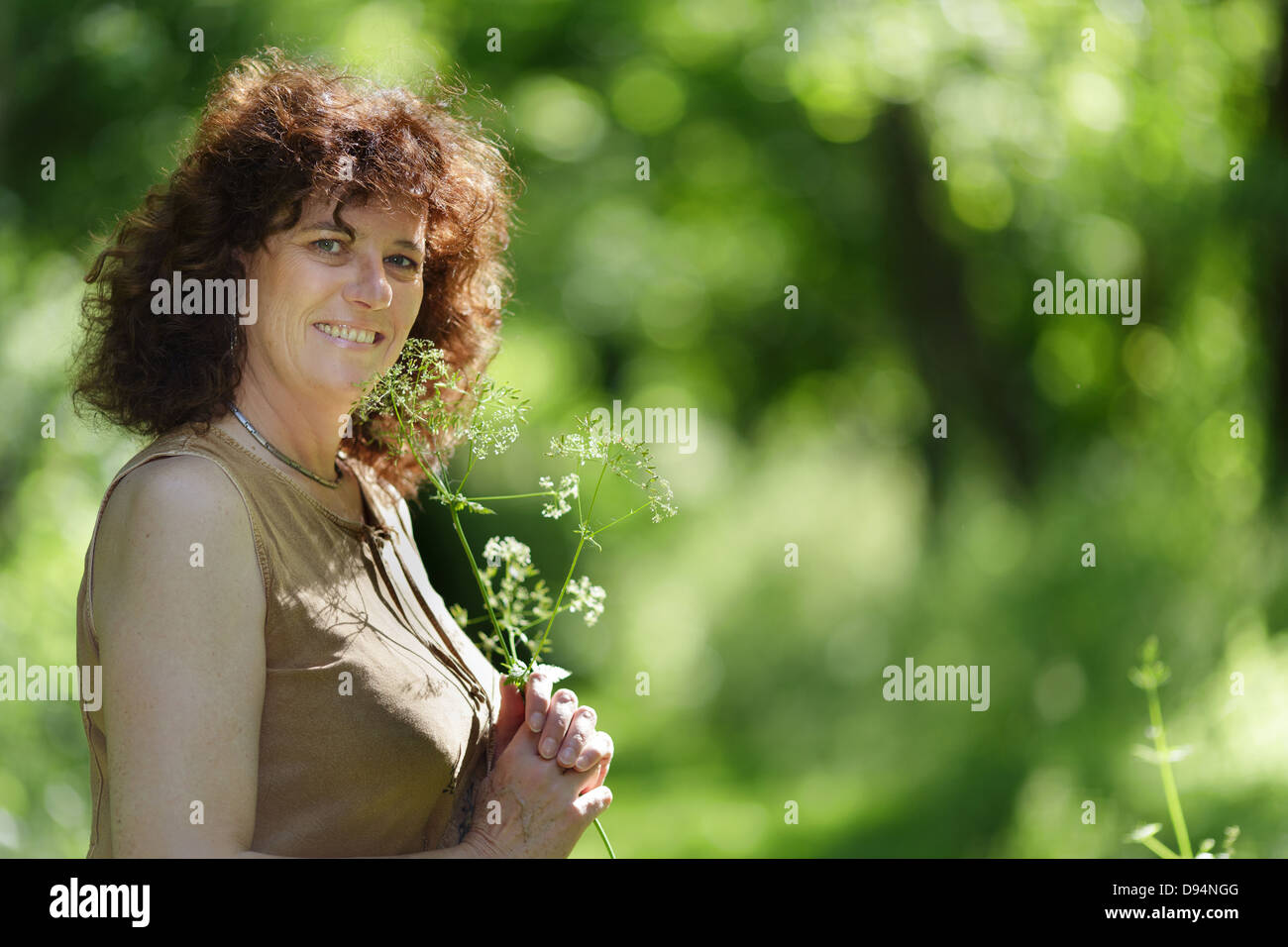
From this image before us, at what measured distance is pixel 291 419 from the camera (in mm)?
1951

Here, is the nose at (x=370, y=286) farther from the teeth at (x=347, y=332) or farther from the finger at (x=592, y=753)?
the finger at (x=592, y=753)

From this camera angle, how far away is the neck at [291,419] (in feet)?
6.31

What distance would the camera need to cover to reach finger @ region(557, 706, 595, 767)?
188 centimetres

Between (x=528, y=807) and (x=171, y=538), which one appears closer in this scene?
(x=171, y=538)

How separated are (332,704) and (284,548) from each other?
235 mm

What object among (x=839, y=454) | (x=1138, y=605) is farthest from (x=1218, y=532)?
(x=839, y=454)

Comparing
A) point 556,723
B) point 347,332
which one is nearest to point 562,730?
point 556,723

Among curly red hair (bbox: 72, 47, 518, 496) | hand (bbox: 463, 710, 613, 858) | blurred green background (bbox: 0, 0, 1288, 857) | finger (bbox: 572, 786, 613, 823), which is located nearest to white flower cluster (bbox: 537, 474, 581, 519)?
curly red hair (bbox: 72, 47, 518, 496)

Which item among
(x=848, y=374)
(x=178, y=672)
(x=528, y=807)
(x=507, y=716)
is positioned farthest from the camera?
(x=848, y=374)

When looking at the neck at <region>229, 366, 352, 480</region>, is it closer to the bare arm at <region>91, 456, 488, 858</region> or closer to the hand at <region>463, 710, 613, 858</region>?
→ the bare arm at <region>91, 456, 488, 858</region>

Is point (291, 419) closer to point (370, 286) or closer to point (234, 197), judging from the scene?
point (370, 286)

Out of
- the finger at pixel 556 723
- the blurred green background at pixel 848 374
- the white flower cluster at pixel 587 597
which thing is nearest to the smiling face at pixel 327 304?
the white flower cluster at pixel 587 597
